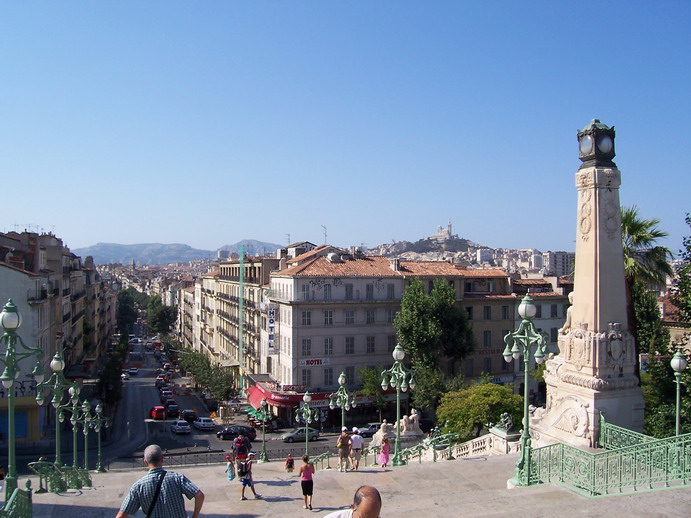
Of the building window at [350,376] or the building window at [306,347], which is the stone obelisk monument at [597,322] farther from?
the building window at [350,376]

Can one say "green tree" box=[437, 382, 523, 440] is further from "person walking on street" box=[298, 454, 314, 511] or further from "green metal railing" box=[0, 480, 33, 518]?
"green metal railing" box=[0, 480, 33, 518]

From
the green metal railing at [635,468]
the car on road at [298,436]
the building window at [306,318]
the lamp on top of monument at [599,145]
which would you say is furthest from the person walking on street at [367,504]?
the building window at [306,318]

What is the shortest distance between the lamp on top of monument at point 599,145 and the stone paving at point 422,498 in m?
8.66

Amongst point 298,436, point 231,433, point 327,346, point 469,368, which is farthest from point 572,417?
point 469,368

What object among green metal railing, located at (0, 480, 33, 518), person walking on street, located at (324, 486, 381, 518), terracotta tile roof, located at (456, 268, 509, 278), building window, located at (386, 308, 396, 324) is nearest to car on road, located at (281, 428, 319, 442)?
building window, located at (386, 308, 396, 324)

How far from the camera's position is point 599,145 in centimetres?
1786

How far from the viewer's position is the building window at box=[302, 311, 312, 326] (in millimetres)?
43469

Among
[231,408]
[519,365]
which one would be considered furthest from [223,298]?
[519,365]

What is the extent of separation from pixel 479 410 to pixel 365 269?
18.4m

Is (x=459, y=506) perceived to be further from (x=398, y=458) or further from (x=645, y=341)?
(x=645, y=341)

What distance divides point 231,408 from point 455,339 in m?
21.0

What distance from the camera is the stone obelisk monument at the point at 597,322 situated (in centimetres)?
1717

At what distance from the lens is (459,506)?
12.5 meters

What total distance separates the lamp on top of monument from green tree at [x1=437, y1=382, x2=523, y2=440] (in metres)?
14.9
